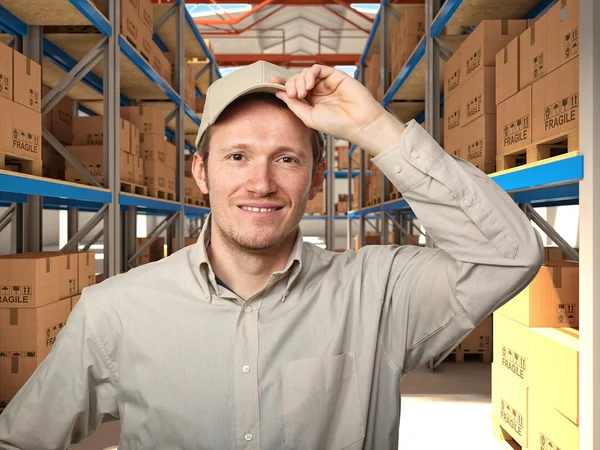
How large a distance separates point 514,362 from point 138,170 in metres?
3.77

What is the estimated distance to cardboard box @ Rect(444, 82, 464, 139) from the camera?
11.9ft

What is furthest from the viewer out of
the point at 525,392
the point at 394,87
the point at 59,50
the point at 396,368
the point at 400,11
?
the point at 400,11

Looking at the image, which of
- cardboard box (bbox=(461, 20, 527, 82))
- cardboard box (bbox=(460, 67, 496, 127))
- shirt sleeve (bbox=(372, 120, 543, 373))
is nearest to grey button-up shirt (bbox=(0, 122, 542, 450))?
shirt sleeve (bbox=(372, 120, 543, 373))

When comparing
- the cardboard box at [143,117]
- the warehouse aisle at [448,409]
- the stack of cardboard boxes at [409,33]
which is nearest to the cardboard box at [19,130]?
the cardboard box at [143,117]

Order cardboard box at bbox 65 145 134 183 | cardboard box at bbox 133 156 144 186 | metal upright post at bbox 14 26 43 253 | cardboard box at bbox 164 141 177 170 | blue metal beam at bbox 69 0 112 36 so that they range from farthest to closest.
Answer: cardboard box at bbox 164 141 177 170 → cardboard box at bbox 133 156 144 186 → metal upright post at bbox 14 26 43 253 → cardboard box at bbox 65 145 134 183 → blue metal beam at bbox 69 0 112 36

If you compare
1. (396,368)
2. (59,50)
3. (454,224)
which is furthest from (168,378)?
(59,50)

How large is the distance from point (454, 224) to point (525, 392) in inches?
70.6

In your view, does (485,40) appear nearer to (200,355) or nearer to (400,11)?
(200,355)

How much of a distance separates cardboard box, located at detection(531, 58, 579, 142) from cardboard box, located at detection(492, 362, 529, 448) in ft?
4.45

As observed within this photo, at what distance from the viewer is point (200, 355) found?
137 cm

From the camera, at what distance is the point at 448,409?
350cm

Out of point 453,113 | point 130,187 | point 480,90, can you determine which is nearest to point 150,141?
point 130,187

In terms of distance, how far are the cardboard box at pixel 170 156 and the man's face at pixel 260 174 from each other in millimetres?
4601

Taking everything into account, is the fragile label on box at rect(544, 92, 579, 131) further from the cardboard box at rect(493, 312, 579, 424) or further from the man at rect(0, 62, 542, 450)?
the man at rect(0, 62, 542, 450)
